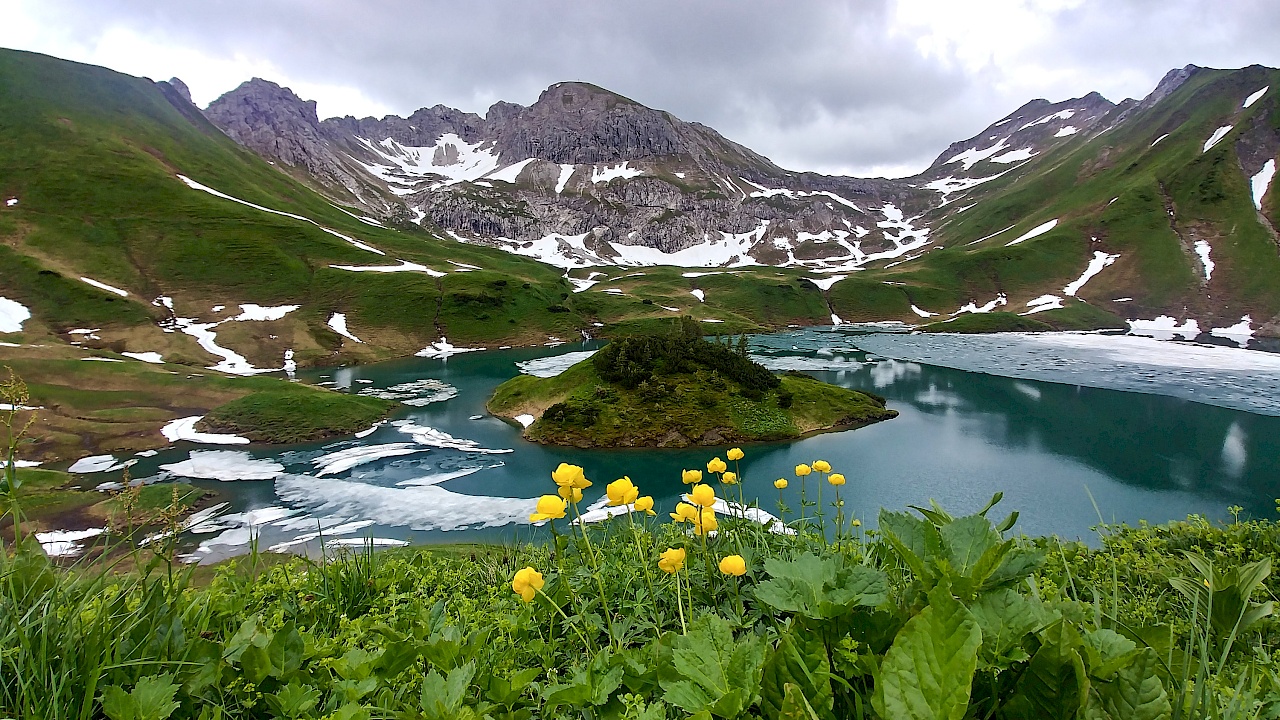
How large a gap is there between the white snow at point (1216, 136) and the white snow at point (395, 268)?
692ft

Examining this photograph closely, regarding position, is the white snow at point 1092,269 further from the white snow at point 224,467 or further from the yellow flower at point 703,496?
the yellow flower at point 703,496

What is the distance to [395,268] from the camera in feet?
383

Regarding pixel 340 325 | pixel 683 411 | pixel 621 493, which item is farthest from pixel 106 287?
pixel 621 493

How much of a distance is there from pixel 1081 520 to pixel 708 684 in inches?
1320

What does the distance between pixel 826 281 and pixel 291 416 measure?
450 ft

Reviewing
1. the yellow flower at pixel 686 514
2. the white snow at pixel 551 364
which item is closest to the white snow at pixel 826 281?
the white snow at pixel 551 364

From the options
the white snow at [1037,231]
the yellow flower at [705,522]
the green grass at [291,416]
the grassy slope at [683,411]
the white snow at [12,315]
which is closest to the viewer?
the yellow flower at [705,522]

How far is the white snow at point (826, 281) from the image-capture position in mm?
145375

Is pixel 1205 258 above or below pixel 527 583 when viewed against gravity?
above

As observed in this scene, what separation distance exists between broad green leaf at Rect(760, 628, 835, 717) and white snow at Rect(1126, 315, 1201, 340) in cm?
13234

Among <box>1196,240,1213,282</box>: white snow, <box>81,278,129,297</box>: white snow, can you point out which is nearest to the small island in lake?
<box>81,278,129,297</box>: white snow

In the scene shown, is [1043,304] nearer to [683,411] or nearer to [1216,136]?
[1216,136]

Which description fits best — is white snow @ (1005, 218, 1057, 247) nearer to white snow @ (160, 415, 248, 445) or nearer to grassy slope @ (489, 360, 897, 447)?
grassy slope @ (489, 360, 897, 447)

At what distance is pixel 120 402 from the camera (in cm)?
4400
